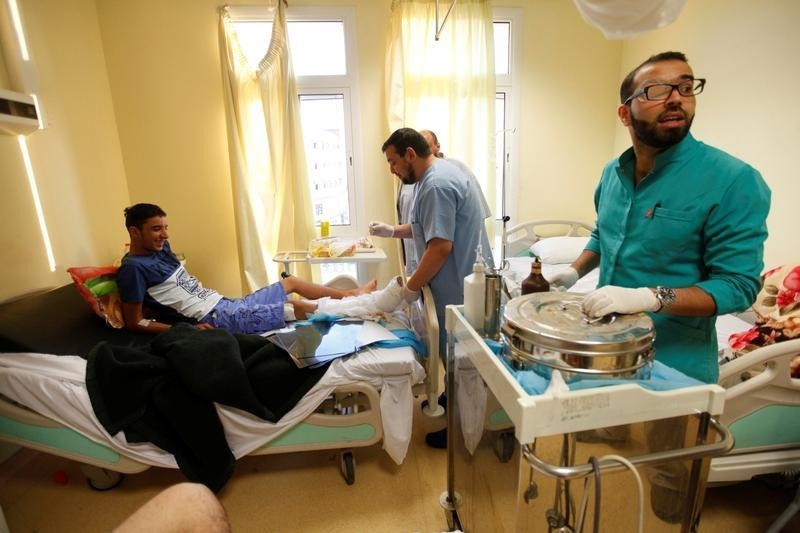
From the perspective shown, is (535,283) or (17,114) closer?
(535,283)

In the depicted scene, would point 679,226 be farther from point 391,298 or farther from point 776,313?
point 391,298

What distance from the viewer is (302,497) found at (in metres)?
1.81

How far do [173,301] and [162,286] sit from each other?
0.34 ft

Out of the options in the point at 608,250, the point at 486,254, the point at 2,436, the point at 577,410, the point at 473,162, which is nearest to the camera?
the point at 577,410

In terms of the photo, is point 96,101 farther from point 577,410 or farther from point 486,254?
point 577,410

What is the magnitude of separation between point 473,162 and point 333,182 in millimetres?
1186

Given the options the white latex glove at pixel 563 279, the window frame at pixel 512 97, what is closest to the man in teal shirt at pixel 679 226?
the white latex glove at pixel 563 279

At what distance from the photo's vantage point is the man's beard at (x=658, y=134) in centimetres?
109

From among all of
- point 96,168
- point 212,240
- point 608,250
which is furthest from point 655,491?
point 96,168

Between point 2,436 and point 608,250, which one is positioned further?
point 2,436

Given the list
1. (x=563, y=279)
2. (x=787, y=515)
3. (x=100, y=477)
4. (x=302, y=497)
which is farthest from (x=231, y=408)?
(x=787, y=515)

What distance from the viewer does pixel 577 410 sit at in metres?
0.75

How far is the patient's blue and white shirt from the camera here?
82.7 inches

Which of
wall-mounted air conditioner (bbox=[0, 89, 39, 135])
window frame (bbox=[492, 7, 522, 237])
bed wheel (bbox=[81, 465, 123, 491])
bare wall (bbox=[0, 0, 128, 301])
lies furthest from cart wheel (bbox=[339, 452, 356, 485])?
wall-mounted air conditioner (bbox=[0, 89, 39, 135])
